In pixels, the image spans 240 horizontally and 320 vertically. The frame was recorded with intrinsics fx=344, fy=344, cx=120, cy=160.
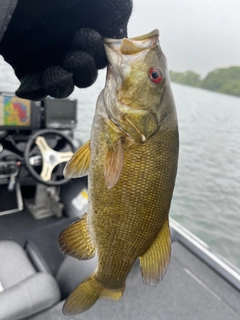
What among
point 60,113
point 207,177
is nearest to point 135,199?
point 60,113

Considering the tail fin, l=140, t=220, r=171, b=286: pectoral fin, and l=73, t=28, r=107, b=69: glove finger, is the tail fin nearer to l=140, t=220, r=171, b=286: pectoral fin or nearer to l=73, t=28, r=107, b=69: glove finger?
l=140, t=220, r=171, b=286: pectoral fin

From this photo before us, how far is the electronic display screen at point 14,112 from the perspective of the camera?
3.69 metres

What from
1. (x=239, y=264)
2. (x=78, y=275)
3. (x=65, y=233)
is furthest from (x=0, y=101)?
(x=239, y=264)

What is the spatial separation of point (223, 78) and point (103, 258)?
3.29 metres

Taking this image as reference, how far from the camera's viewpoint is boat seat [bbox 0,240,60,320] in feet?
7.15

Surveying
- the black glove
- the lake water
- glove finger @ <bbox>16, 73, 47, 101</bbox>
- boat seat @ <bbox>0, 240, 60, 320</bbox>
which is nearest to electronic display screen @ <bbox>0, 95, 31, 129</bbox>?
the lake water

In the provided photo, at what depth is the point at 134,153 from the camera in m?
1.29

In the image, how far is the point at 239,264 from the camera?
18.7 feet

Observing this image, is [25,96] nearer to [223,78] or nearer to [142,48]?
[142,48]

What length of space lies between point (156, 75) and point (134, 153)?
0.99 ft

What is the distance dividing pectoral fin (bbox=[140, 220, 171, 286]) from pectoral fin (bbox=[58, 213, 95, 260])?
10.1 inches

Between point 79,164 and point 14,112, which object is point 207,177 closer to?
Answer: point 14,112

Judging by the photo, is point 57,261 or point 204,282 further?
point 57,261

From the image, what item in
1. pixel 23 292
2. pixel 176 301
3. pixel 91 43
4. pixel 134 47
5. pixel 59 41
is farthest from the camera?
pixel 176 301
